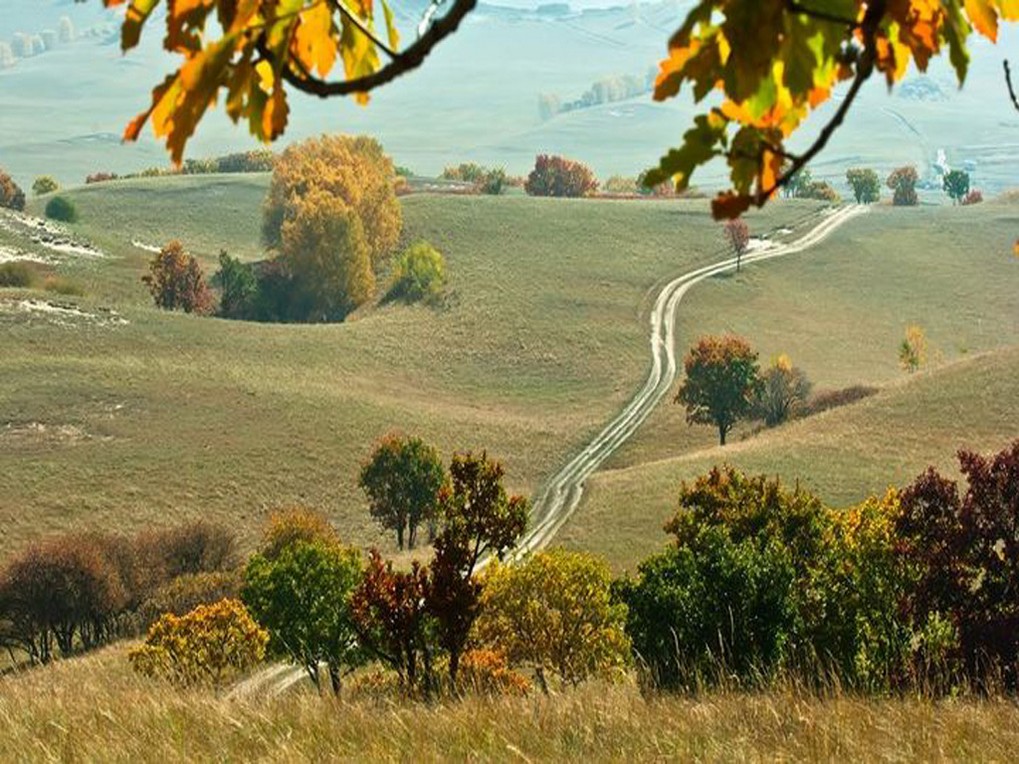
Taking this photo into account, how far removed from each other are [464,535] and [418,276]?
13000 centimetres

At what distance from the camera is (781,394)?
113 metres

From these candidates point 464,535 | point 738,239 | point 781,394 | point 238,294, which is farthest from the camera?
point 738,239

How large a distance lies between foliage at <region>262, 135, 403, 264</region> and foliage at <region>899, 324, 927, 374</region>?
63395 mm

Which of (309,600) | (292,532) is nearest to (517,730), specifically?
(309,600)

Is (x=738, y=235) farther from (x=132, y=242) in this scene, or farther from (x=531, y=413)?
(x=132, y=242)

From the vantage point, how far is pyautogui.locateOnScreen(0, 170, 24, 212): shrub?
176 metres

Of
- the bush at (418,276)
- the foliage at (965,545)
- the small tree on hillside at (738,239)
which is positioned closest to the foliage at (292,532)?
the foliage at (965,545)

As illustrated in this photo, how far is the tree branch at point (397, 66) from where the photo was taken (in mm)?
3020

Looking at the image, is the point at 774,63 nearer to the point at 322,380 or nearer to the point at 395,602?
the point at 395,602

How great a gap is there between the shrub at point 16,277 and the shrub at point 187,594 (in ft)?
244

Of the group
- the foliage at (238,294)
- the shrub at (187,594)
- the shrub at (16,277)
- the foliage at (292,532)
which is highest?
the shrub at (16,277)

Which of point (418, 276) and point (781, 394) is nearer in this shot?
point (781, 394)

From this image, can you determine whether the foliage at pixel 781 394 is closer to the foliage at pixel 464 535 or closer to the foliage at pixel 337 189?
the foliage at pixel 337 189

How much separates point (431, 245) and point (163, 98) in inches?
6356
